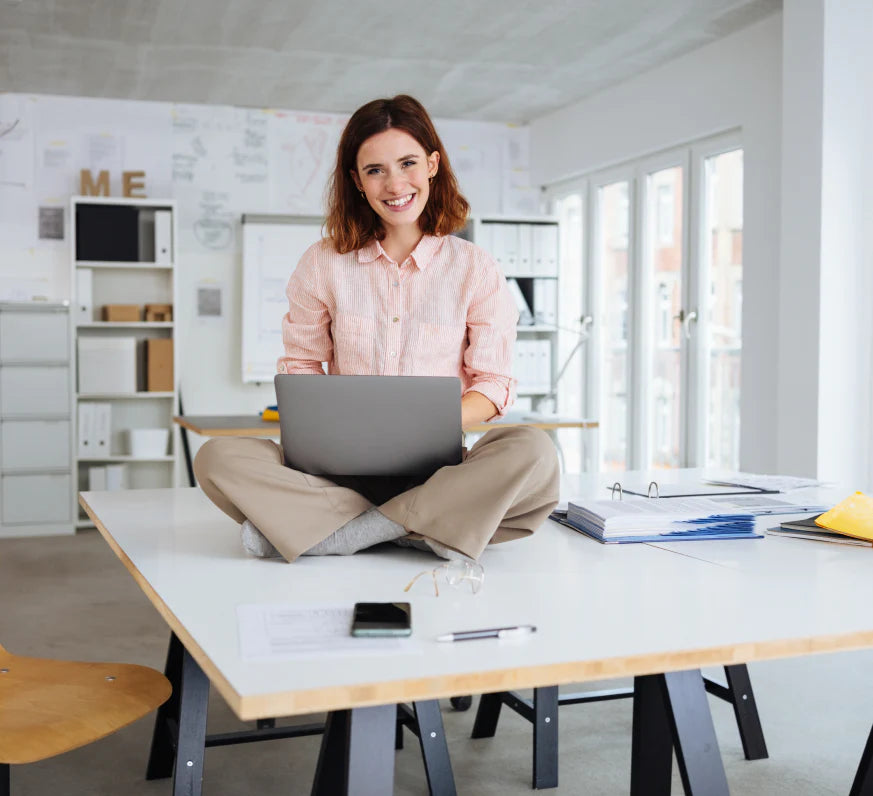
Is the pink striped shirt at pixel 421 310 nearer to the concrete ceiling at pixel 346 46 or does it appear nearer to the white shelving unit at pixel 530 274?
the concrete ceiling at pixel 346 46

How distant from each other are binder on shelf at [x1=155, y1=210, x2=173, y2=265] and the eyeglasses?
4.91 m

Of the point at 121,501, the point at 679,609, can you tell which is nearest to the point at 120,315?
the point at 121,501

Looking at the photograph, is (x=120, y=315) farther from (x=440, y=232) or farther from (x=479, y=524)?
(x=479, y=524)

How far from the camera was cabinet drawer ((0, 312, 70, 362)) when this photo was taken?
5.63m

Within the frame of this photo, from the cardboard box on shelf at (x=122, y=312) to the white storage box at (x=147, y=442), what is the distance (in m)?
0.65

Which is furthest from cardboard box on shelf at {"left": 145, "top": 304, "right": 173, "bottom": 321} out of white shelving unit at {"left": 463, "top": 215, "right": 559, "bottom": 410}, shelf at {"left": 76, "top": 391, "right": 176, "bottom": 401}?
white shelving unit at {"left": 463, "top": 215, "right": 559, "bottom": 410}

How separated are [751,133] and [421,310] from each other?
3.35 metres

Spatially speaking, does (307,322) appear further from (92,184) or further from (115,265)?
(92,184)

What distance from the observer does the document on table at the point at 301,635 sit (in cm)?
99

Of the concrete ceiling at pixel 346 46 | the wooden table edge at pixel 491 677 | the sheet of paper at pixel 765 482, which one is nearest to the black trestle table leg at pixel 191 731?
the wooden table edge at pixel 491 677

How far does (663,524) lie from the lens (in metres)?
1.66

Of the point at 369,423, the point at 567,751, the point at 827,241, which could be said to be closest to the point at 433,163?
the point at 369,423

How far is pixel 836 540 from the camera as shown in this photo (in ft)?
5.38

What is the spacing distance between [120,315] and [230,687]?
5.29 meters
